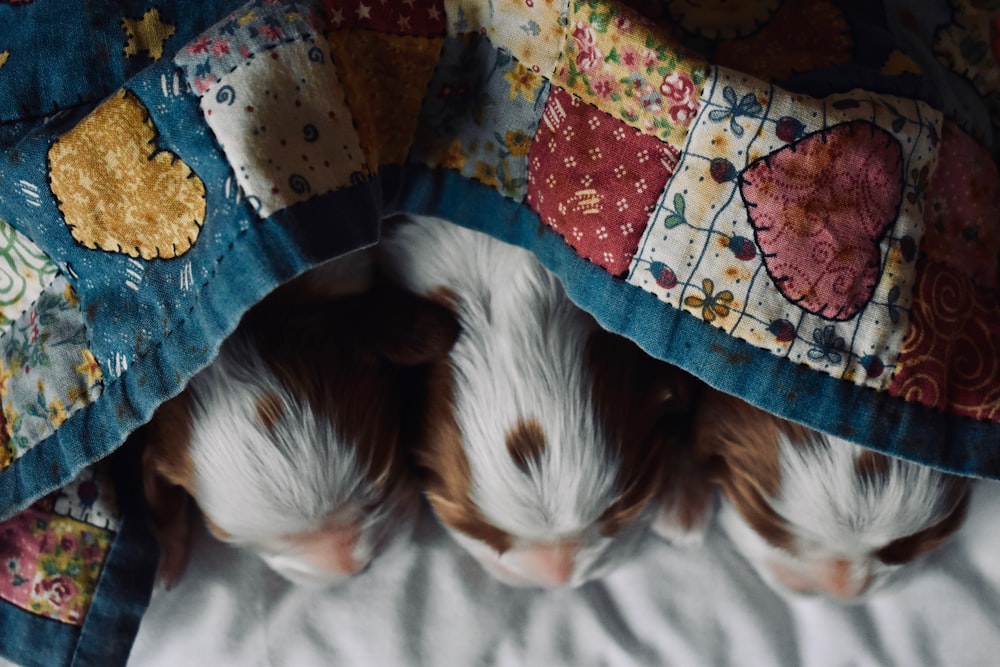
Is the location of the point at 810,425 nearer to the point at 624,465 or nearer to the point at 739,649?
the point at 624,465

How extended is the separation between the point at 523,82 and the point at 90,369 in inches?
19.1

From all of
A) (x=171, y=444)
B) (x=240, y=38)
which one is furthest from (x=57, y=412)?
(x=240, y=38)

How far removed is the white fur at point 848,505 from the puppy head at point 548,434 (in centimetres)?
15

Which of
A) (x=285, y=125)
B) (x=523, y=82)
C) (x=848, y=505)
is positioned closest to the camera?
(x=285, y=125)

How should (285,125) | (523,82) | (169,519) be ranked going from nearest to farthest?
1. (285,125)
2. (523,82)
3. (169,519)

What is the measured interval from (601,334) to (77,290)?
527 millimetres

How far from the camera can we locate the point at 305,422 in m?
0.94

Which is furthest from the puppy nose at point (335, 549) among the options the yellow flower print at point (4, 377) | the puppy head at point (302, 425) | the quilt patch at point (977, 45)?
the quilt patch at point (977, 45)

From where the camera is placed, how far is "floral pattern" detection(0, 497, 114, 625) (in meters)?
0.98

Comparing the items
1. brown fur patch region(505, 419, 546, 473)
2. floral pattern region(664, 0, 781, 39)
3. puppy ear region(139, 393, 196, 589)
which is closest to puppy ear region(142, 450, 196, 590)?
puppy ear region(139, 393, 196, 589)

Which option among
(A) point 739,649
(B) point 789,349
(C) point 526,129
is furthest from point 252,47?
(A) point 739,649

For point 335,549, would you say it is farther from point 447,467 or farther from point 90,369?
point 90,369

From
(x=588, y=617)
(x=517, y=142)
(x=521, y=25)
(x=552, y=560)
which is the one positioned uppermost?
(x=521, y=25)

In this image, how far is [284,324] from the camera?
0.96 metres
